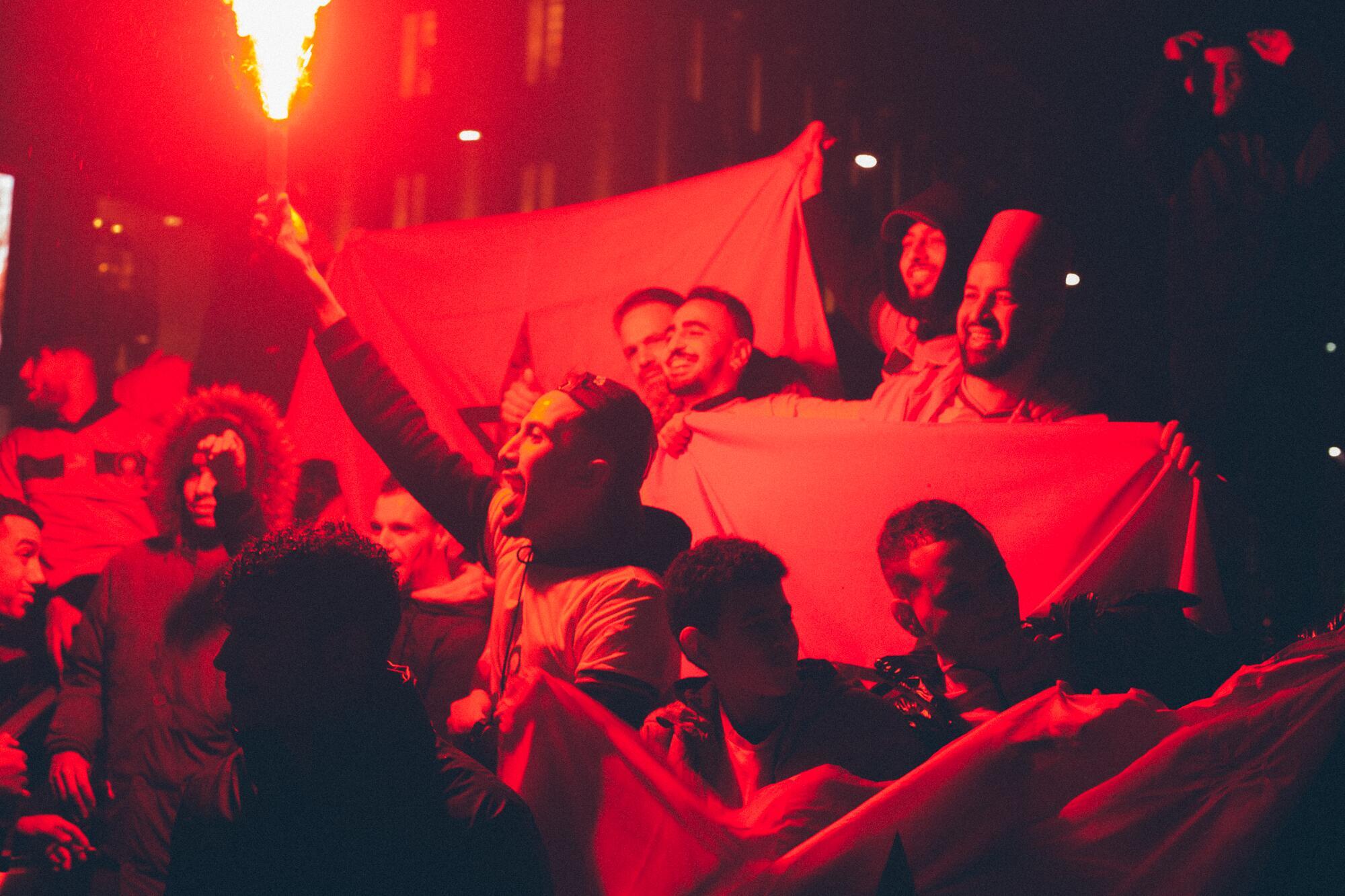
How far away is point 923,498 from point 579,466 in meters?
1.13

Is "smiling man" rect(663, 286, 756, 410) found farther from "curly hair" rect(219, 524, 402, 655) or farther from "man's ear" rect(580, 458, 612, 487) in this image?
"curly hair" rect(219, 524, 402, 655)

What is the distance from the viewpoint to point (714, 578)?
306 centimetres

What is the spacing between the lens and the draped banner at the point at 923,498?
326cm

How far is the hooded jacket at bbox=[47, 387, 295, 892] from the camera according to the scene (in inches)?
169

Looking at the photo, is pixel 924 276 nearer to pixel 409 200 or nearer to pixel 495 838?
pixel 409 200

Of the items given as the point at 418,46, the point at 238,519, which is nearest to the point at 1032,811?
the point at 238,519

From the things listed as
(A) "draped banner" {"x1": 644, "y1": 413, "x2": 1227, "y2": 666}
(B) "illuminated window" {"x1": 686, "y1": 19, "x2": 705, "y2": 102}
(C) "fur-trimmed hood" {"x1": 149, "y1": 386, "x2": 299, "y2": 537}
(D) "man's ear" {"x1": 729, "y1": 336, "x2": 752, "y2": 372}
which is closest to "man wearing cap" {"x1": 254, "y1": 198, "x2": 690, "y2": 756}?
(A) "draped banner" {"x1": 644, "y1": 413, "x2": 1227, "y2": 666}

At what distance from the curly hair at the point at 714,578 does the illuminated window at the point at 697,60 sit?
6.17ft

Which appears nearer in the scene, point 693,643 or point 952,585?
point 693,643

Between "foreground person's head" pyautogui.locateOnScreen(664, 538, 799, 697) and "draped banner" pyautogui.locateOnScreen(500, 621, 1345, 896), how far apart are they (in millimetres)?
288

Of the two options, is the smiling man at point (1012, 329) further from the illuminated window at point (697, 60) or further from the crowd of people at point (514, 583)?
the illuminated window at point (697, 60)

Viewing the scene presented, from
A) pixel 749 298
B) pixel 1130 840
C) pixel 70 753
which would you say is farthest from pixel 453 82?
pixel 1130 840

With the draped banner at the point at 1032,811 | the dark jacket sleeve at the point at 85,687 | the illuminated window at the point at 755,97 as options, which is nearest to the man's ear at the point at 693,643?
the draped banner at the point at 1032,811

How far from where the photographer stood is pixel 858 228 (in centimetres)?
375
